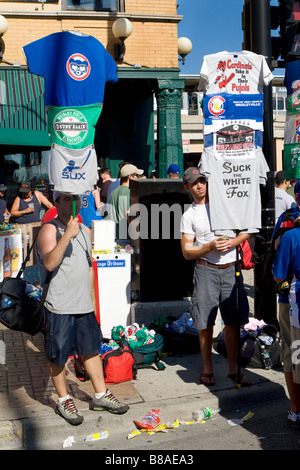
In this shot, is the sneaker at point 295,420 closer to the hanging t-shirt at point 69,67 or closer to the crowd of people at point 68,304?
the crowd of people at point 68,304

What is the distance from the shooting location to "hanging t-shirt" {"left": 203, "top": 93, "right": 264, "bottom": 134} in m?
5.58

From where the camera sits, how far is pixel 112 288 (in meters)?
6.93

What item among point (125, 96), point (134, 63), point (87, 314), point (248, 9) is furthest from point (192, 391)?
point (125, 96)

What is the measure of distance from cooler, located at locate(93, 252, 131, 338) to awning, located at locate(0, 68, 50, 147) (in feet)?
20.6

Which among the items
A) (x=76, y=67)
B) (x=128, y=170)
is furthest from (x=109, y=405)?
(x=128, y=170)

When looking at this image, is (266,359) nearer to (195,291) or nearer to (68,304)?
(195,291)

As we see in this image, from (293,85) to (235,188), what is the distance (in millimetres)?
2075

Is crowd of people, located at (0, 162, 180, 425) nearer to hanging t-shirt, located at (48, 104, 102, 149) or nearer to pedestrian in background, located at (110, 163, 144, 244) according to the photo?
hanging t-shirt, located at (48, 104, 102, 149)

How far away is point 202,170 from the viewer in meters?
5.57

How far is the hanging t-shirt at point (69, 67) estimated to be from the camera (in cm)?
542

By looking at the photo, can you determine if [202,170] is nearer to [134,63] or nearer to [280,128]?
[134,63]

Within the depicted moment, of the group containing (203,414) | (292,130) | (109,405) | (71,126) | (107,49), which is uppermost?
(107,49)

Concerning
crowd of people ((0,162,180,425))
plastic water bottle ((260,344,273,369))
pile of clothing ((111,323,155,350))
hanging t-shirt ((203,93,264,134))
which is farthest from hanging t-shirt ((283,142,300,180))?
crowd of people ((0,162,180,425))

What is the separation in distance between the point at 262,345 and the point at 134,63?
9178mm
